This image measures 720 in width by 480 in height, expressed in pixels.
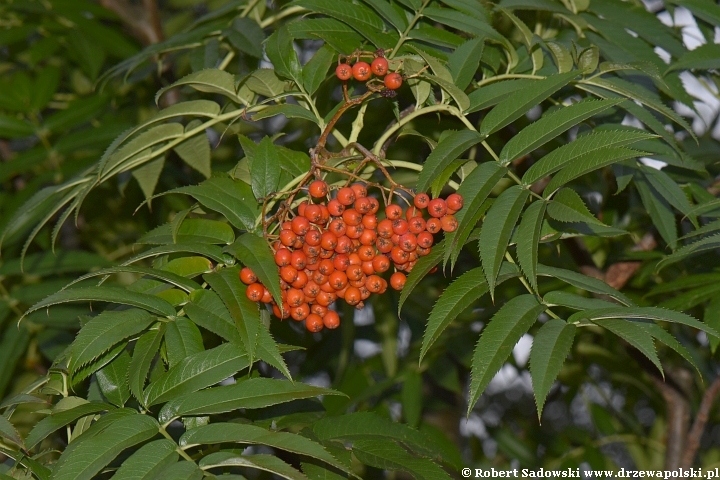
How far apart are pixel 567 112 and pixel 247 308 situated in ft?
2.71

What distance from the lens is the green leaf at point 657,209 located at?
2184mm

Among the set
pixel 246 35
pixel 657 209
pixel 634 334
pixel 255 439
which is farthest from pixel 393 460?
pixel 246 35

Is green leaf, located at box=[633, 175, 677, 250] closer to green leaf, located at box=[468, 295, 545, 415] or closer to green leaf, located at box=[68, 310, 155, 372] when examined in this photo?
green leaf, located at box=[468, 295, 545, 415]

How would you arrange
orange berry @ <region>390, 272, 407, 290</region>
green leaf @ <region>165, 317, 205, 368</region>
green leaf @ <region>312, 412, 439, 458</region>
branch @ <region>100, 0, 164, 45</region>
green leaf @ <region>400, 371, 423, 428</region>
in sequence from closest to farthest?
1. green leaf @ <region>165, 317, 205, 368</region>
2. green leaf @ <region>312, 412, 439, 458</region>
3. orange berry @ <region>390, 272, 407, 290</region>
4. green leaf @ <region>400, 371, 423, 428</region>
5. branch @ <region>100, 0, 164, 45</region>

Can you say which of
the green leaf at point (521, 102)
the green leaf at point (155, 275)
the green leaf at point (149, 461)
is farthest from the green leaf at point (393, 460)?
the green leaf at point (521, 102)

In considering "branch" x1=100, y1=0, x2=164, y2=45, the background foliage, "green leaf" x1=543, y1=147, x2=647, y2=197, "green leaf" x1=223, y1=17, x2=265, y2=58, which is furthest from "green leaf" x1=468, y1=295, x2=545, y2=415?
"branch" x1=100, y1=0, x2=164, y2=45

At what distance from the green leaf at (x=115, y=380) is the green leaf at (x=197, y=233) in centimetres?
30

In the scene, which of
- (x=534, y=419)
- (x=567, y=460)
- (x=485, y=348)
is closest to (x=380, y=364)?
(x=567, y=460)

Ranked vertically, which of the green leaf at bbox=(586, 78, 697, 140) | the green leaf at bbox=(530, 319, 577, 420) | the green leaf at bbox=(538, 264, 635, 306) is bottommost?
the green leaf at bbox=(530, 319, 577, 420)

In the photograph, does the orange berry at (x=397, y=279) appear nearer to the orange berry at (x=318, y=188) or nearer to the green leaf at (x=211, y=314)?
the orange berry at (x=318, y=188)

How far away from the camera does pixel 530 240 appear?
154 centimetres

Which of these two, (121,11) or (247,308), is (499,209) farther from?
(121,11)

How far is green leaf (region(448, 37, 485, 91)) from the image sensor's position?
5.88 feet

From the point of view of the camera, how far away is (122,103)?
373 cm
